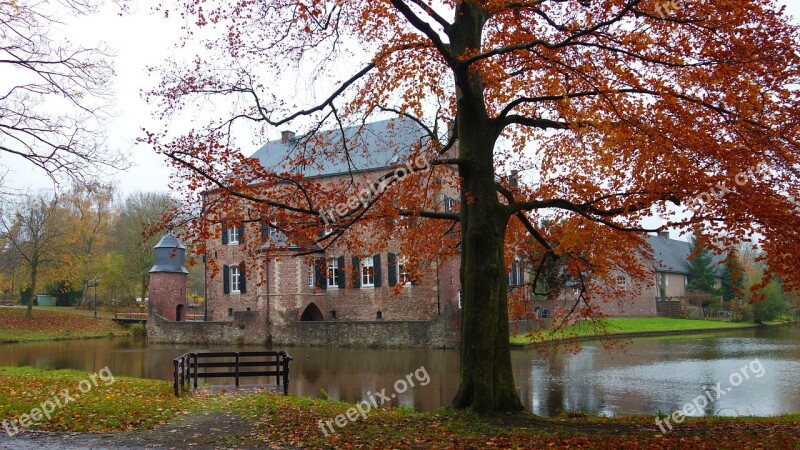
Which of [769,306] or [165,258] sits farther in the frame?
[769,306]

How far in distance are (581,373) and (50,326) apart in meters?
29.7

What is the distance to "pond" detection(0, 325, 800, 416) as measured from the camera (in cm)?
1290

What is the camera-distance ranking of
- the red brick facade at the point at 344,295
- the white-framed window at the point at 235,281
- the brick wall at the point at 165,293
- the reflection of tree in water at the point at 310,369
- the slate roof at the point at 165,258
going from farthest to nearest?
the slate roof at the point at 165,258 < the brick wall at the point at 165,293 < the white-framed window at the point at 235,281 < the red brick facade at the point at 344,295 < the reflection of tree in water at the point at 310,369

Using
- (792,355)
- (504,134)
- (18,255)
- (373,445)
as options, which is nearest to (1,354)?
(18,255)

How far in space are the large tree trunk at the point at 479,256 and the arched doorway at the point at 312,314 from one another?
23.5 meters

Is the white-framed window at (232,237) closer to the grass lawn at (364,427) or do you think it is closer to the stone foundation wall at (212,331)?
the stone foundation wall at (212,331)

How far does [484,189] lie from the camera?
9008mm

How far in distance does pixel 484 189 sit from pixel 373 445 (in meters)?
3.85

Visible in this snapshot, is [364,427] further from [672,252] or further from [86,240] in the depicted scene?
[672,252]

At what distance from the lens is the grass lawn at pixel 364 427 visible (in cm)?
664

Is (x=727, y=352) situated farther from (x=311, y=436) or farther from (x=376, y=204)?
(x=311, y=436)

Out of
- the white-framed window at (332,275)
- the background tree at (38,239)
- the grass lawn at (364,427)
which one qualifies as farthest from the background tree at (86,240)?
the grass lawn at (364,427)

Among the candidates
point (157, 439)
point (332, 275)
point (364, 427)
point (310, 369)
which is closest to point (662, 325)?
point (332, 275)

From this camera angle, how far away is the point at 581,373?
1722 cm
